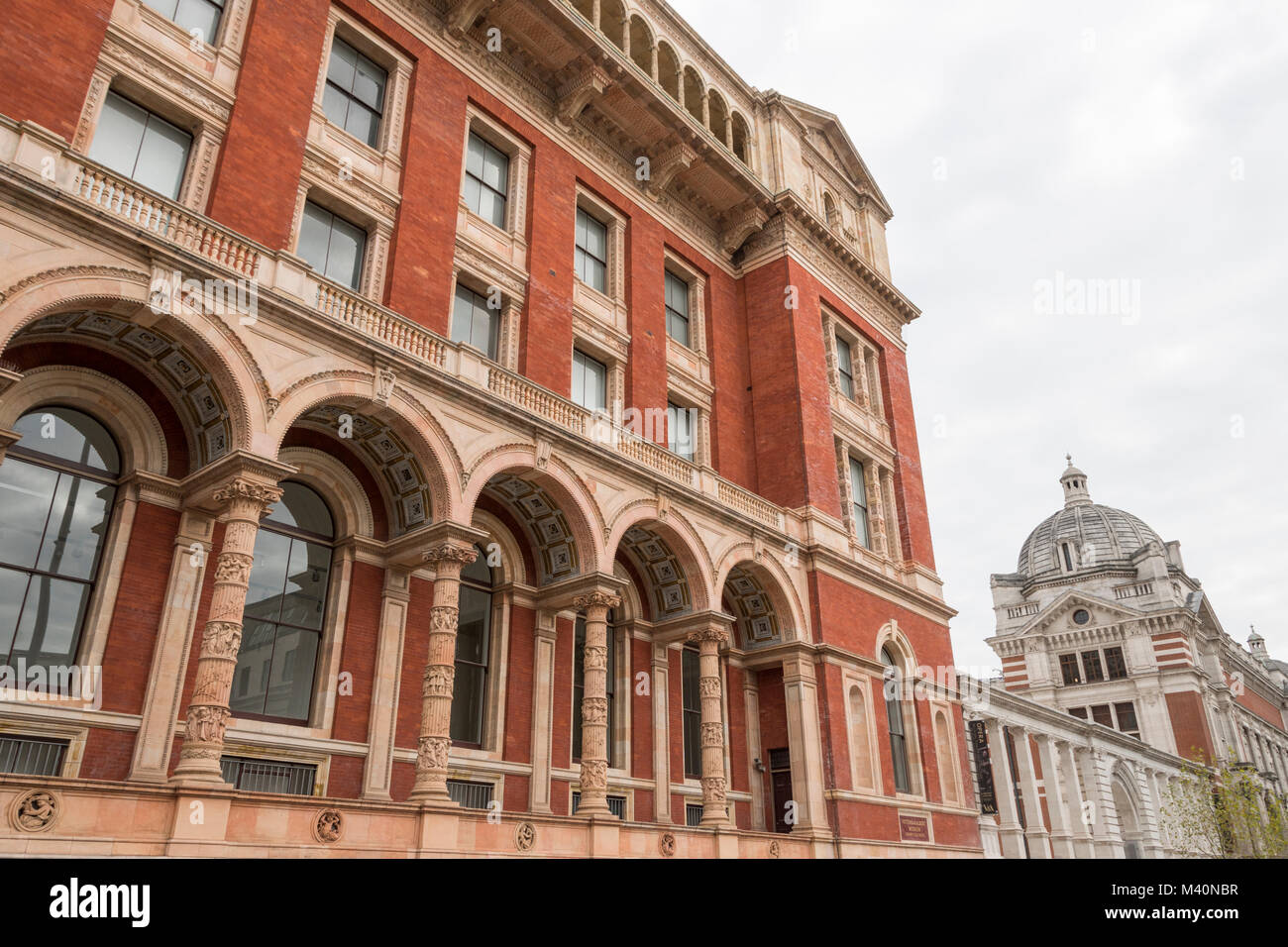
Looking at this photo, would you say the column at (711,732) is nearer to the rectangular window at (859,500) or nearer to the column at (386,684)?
the column at (386,684)

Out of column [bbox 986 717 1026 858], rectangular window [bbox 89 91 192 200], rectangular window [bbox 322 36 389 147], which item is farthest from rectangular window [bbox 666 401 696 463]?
column [bbox 986 717 1026 858]

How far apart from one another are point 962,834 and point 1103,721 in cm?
3911

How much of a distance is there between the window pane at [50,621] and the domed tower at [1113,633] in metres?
58.5

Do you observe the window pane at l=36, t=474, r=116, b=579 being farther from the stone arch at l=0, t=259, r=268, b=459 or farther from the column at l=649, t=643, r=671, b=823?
the column at l=649, t=643, r=671, b=823

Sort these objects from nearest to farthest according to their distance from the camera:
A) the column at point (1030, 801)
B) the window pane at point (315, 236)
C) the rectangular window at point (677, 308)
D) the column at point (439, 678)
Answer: the column at point (439, 678) → the window pane at point (315, 236) → the rectangular window at point (677, 308) → the column at point (1030, 801)

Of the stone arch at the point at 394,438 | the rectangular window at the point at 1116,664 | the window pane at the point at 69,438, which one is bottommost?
the window pane at the point at 69,438

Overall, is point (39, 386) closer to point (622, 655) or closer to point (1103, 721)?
point (622, 655)

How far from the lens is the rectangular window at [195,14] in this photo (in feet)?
52.7

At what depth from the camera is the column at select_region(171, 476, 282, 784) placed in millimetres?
11391

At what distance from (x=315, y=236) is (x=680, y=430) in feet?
36.1

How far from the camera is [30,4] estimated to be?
13.4 m

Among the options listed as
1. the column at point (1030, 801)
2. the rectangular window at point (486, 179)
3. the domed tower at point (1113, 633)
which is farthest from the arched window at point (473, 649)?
the domed tower at point (1113, 633)

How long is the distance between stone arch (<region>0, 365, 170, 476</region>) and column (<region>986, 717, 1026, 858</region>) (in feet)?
106

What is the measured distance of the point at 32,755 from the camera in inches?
471
